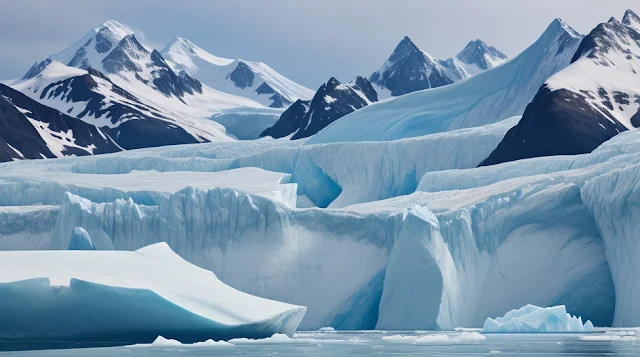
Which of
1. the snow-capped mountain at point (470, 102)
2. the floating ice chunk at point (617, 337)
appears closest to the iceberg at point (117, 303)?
the floating ice chunk at point (617, 337)

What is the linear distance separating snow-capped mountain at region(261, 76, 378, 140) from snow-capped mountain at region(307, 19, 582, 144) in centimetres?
4695

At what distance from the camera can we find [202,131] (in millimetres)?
159500

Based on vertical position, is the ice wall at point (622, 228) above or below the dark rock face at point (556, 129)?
below

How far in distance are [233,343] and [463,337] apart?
5.82 metres

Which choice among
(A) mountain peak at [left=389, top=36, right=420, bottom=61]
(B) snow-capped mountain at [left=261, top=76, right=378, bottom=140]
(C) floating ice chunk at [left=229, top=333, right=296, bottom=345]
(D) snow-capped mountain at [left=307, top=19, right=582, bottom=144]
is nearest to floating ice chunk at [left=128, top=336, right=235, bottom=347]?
(C) floating ice chunk at [left=229, top=333, right=296, bottom=345]

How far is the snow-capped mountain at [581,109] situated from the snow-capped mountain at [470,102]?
644 cm

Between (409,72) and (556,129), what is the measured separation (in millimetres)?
131700

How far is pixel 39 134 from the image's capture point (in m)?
121

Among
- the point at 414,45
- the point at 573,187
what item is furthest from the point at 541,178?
the point at 414,45

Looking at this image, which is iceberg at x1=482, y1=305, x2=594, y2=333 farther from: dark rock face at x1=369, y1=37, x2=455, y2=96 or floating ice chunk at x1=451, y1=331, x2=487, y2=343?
dark rock face at x1=369, y1=37, x2=455, y2=96

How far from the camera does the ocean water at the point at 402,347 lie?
1909cm

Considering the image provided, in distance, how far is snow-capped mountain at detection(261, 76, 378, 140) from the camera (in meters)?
125

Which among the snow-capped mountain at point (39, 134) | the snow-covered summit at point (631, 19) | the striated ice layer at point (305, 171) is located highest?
the snow-capped mountain at point (39, 134)

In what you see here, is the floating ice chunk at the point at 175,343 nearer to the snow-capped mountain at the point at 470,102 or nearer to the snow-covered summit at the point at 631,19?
the snow-capped mountain at the point at 470,102
